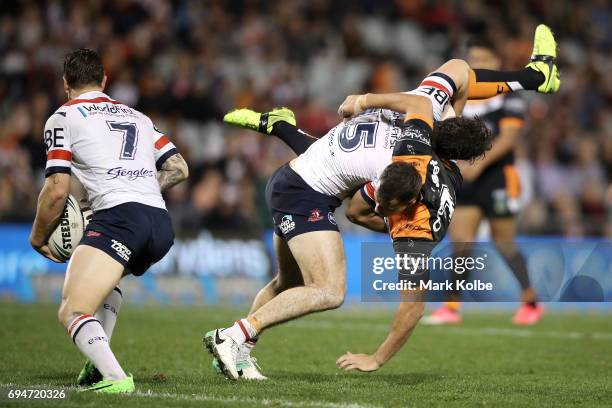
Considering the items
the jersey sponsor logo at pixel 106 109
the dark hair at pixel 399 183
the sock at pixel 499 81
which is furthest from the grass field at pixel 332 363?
the sock at pixel 499 81

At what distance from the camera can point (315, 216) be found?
7.30 meters

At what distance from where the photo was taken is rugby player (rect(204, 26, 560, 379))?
270 inches

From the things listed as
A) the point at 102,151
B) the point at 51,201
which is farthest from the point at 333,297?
the point at 51,201

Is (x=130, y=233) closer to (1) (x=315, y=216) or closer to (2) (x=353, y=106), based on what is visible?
(1) (x=315, y=216)

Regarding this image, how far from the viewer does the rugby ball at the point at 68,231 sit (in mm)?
7020

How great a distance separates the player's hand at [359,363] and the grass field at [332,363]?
128 millimetres

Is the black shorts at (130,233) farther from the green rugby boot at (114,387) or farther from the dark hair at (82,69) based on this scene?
the dark hair at (82,69)

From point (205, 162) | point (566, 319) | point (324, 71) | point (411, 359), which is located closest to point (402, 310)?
point (411, 359)

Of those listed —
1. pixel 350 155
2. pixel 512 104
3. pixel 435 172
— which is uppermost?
pixel 512 104

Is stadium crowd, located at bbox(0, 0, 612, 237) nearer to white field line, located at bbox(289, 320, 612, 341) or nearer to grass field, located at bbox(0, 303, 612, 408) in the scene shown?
grass field, located at bbox(0, 303, 612, 408)

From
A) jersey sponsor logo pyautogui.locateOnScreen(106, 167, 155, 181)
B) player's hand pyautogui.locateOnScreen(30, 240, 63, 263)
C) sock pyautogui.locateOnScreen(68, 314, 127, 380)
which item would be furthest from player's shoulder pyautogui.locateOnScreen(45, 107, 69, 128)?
sock pyautogui.locateOnScreen(68, 314, 127, 380)

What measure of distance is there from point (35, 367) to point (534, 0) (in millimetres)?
18850

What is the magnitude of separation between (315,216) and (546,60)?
8.43 ft

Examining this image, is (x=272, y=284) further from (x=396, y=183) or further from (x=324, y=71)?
(x=324, y=71)
